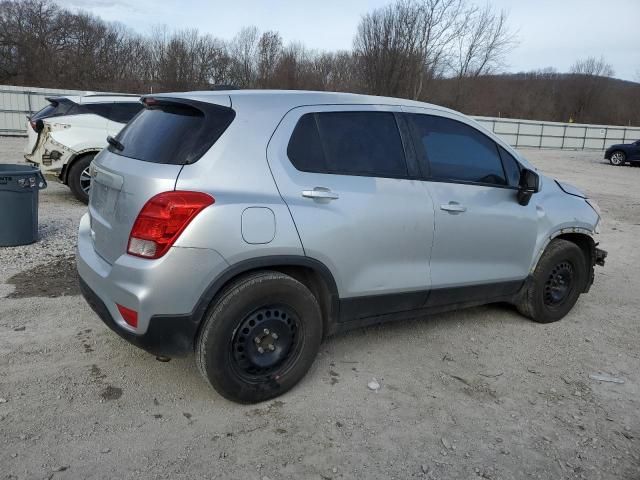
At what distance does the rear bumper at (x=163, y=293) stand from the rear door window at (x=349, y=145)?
33.7 inches

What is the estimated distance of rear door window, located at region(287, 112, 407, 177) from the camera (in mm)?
3201

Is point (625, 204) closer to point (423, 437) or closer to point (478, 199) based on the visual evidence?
point (478, 199)

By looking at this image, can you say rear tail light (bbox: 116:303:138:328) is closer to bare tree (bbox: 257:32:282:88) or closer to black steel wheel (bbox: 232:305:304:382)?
black steel wheel (bbox: 232:305:304:382)

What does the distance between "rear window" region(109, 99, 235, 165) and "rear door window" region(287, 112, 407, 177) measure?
0.46 metres

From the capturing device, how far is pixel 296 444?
287 cm

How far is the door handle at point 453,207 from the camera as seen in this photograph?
12.2ft

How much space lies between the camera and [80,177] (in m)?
8.55

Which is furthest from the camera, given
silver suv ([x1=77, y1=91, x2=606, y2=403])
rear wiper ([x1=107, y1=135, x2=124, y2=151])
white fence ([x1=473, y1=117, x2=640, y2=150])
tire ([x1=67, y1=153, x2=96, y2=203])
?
white fence ([x1=473, y1=117, x2=640, y2=150])

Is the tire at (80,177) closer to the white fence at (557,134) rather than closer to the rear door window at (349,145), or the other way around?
the rear door window at (349,145)

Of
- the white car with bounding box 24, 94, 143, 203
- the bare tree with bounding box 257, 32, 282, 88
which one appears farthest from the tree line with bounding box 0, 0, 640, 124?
the white car with bounding box 24, 94, 143, 203

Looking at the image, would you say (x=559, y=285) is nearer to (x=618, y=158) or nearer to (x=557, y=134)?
(x=618, y=158)

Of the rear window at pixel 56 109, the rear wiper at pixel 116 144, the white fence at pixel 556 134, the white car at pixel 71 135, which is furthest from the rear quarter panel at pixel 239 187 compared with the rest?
the white fence at pixel 556 134

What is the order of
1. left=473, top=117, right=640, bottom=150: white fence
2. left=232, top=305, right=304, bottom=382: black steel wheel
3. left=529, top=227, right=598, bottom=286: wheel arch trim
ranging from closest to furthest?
1. left=232, top=305, right=304, bottom=382: black steel wheel
2. left=529, top=227, right=598, bottom=286: wheel arch trim
3. left=473, top=117, right=640, bottom=150: white fence

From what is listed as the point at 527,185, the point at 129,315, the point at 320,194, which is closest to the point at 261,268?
the point at 320,194
